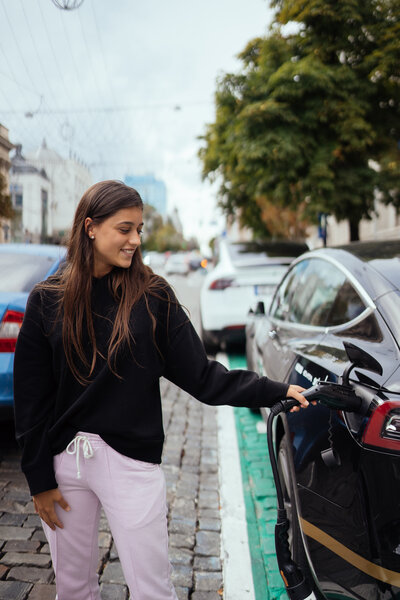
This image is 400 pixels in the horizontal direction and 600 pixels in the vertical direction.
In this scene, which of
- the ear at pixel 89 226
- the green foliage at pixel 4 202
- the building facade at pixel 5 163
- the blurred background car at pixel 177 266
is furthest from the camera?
the blurred background car at pixel 177 266

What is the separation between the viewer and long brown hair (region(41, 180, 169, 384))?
5.64ft

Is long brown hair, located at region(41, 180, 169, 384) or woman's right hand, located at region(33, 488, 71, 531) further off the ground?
long brown hair, located at region(41, 180, 169, 384)

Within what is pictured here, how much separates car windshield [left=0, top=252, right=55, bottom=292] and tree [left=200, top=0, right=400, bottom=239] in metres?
5.37

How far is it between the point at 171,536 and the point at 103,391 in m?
1.67

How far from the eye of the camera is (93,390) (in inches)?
66.8

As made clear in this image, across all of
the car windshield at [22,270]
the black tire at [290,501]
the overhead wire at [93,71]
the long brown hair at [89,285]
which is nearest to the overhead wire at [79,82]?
the overhead wire at [93,71]

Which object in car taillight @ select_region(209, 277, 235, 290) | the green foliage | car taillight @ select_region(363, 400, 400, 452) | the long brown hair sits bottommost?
car taillight @ select_region(363, 400, 400, 452)

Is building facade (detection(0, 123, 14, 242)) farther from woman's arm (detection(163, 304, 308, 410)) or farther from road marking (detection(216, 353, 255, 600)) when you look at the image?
woman's arm (detection(163, 304, 308, 410))

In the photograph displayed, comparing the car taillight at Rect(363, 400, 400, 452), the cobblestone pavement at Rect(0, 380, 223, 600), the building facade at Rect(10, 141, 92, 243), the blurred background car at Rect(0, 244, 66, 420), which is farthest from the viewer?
the building facade at Rect(10, 141, 92, 243)

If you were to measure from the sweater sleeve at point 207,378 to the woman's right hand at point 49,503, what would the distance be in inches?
21.2

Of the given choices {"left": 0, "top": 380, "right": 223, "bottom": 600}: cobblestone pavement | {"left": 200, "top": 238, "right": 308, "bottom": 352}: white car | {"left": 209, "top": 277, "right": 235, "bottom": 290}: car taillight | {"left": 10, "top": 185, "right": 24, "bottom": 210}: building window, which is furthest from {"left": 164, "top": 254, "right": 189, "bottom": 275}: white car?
{"left": 0, "top": 380, "right": 223, "bottom": 600}: cobblestone pavement

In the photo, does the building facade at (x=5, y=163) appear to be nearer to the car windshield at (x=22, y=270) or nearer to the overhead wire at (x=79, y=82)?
the car windshield at (x=22, y=270)

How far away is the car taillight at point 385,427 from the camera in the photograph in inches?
65.3

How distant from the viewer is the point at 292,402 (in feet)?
6.13
